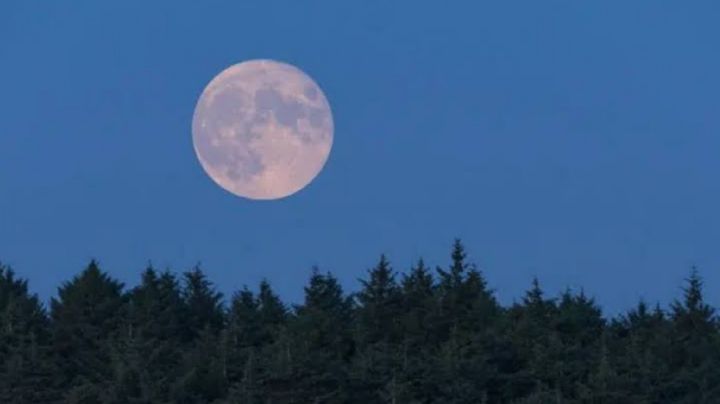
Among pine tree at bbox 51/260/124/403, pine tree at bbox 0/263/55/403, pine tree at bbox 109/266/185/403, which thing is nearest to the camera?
pine tree at bbox 109/266/185/403

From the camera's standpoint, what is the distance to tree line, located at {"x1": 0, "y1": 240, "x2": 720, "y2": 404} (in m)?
33.6

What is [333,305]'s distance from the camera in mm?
42469

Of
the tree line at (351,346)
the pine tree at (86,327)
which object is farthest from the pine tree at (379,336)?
the pine tree at (86,327)

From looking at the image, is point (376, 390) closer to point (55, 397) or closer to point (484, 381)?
point (484, 381)

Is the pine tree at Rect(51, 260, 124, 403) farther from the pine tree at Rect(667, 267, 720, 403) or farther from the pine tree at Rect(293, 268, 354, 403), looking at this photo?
the pine tree at Rect(667, 267, 720, 403)

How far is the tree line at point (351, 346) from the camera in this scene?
3359 centimetres

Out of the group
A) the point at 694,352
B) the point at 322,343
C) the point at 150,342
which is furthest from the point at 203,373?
the point at 694,352

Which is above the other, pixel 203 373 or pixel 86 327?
pixel 86 327

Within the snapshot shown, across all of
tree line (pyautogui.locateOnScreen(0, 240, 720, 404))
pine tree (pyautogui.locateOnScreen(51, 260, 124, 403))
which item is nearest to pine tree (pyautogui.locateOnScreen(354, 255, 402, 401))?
tree line (pyautogui.locateOnScreen(0, 240, 720, 404))

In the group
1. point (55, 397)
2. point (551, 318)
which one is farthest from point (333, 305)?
point (55, 397)

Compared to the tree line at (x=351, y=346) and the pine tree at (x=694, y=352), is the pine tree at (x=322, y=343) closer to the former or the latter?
the tree line at (x=351, y=346)

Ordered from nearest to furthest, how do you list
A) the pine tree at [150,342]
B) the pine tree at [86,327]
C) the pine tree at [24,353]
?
the pine tree at [150,342], the pine tree at [24,353], the pine tree at [86,327]

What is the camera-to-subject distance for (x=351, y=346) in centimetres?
3906

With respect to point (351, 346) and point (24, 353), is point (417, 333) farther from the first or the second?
point (24, 353)
